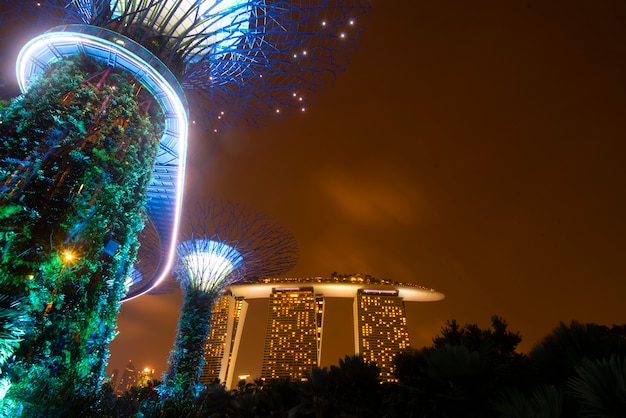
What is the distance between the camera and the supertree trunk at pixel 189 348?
586 inches

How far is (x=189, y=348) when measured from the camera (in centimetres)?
1561

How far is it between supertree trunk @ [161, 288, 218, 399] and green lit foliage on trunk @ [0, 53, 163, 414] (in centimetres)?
840

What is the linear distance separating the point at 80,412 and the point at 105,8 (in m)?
9.29

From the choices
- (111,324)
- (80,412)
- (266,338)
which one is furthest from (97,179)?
(266,338)

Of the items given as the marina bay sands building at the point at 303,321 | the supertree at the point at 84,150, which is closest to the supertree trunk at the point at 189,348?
the supertree at the point at 84,150

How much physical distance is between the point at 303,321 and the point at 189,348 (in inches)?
2113

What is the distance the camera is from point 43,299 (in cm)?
610

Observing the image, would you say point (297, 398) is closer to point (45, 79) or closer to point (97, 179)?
point (97, 179)

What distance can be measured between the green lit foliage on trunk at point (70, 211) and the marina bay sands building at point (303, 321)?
54.9 metres

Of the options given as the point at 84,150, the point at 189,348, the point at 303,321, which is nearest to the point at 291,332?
the point at 303,321

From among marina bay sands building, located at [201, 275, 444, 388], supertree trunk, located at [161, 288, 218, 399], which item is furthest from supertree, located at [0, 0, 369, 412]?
marina bay sands building, located at [201, 275, 444, 388]

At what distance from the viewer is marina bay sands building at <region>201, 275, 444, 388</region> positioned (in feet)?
209

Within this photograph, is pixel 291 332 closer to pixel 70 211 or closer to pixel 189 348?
pixel 189 348

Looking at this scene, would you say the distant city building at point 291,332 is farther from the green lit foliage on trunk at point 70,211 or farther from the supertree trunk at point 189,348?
the green lit foliage on trunk at point 70,211
